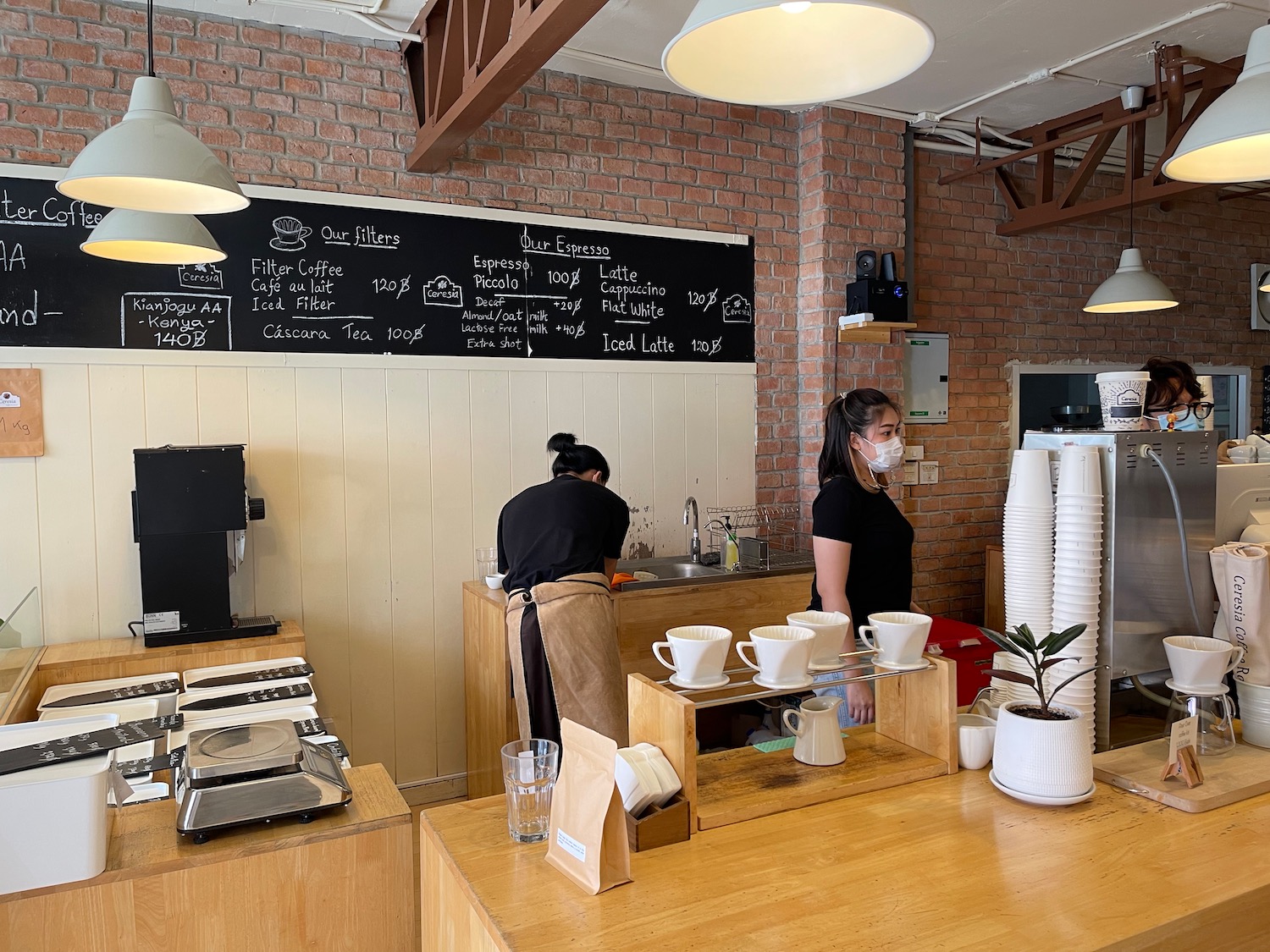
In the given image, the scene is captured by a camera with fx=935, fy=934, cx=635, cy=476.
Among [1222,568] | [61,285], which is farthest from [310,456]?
[1222,568]

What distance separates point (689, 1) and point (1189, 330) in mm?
4338

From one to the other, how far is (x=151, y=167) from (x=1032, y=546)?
6.76 feet

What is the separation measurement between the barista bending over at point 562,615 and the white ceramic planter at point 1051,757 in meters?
1.75

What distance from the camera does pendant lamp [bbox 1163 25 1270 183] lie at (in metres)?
1.86

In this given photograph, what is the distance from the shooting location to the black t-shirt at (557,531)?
10.7ft

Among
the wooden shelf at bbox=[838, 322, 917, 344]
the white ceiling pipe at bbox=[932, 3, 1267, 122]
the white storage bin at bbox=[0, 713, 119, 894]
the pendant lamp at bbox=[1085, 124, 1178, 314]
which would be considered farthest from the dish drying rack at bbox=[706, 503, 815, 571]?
the white storage bin at bbox=[0, 713, 119, 894]

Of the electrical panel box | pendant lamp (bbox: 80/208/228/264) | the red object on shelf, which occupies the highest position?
pendant lamp (bbox: 80/208/228/264)

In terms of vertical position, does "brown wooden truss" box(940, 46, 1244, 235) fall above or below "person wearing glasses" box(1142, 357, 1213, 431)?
above

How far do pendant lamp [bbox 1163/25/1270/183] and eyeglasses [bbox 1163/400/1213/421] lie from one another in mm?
614

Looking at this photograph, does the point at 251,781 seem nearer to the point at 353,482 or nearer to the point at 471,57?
the point at 353,482

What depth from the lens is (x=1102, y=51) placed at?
159 inches

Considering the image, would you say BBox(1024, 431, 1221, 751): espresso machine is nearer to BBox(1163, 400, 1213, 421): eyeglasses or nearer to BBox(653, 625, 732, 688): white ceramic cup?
BBox(1163, 400, 1213, 421): eyeglasses

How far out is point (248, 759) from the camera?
6.35 ft

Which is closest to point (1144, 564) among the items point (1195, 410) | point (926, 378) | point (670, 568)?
point (1195, 410)
